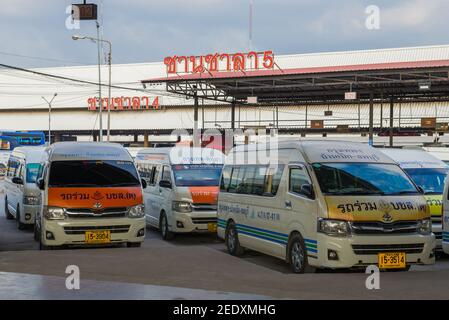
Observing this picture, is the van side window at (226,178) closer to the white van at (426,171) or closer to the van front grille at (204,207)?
the van front grille at (204,207)

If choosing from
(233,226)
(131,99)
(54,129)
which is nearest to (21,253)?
(233,226)

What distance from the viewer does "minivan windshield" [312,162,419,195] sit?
999 centimetres

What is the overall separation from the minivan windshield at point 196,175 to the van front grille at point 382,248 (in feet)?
22.3

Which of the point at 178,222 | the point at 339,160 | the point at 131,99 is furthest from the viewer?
the point at 131,99

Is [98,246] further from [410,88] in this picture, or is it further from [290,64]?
[290,64]

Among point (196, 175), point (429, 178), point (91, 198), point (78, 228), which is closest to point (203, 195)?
point (196, 175)

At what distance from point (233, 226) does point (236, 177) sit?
1.01 m

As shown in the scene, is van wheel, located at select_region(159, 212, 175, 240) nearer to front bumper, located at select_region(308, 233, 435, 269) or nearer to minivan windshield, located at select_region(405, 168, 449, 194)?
minivan windshield, located at select_region(405, 168, 449, 194)

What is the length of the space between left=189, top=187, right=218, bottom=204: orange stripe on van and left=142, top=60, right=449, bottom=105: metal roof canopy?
51.3ft

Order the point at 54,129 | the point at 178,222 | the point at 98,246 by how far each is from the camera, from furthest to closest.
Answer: the point at 54,129, the point at 178,222, the point at 98,246

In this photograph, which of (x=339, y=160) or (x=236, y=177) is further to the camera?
(x=236, y=177)

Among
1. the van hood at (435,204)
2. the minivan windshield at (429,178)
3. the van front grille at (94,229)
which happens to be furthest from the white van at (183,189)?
the van hood at (435,204)

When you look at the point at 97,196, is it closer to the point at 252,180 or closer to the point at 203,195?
the point at 252,180

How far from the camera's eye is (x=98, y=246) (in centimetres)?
1280
